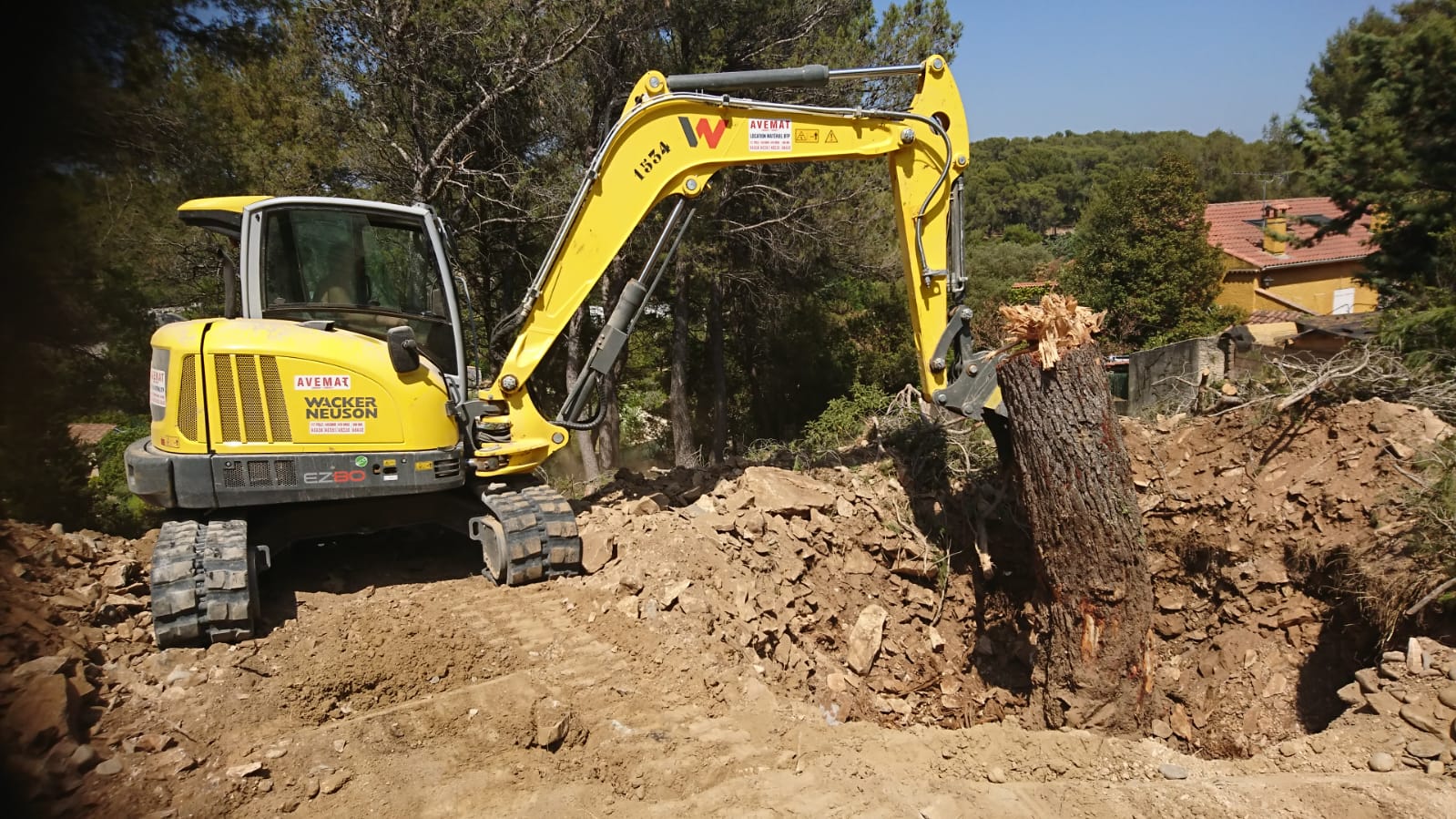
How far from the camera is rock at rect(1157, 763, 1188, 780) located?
394 centimetres

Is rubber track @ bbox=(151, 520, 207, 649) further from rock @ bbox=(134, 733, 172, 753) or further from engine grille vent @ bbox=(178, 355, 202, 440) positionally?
rock @ bbox=(134, 733, 172, 753)

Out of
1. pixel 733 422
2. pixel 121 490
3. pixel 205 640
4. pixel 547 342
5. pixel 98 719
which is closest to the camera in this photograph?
pixel 98 719

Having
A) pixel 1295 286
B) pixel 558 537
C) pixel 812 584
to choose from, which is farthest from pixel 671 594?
pixel 1295 286

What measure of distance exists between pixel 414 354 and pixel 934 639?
4074 millimetres

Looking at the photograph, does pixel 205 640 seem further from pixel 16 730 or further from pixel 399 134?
pixel 399 134

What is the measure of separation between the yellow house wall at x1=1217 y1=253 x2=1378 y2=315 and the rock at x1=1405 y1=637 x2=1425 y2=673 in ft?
76.3

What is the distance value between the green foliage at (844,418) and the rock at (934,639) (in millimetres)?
2319

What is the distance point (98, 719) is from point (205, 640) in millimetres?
773

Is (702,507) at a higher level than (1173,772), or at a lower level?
higher

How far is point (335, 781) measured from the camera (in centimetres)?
358

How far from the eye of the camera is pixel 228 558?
459 cm

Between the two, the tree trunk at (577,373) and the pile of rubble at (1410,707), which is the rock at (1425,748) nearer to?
the pile of rubble at (1410,707)

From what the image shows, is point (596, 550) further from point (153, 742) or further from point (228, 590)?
point (153, 742)

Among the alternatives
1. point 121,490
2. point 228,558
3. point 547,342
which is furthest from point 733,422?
point 228,558
